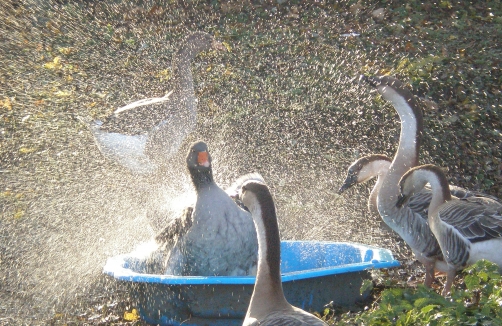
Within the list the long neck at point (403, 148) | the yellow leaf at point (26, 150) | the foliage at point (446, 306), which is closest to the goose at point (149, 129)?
the yellow leaf at point (26, 150)

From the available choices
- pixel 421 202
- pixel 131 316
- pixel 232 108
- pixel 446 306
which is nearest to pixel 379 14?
pixel 232 108

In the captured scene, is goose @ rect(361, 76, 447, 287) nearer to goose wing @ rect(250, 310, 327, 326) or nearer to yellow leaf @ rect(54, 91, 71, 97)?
goose wing @ rect(250, 310, 327, 326)

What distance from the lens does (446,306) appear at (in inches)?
153

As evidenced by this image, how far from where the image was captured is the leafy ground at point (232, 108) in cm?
718

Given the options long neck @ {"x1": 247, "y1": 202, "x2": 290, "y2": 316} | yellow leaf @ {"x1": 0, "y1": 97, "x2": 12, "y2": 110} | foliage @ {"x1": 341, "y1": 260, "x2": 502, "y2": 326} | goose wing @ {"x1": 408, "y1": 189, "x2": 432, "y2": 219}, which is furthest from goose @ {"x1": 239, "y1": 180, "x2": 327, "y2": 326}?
yellow leaf @ {"x1": 0, "y1": 97, "x2": 12, "y2": 110}

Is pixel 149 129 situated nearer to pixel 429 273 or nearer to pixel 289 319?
pixel 429 273

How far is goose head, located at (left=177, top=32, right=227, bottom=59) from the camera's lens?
940 cm

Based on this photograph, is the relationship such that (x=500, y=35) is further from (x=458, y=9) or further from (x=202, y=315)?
(x=202, y=315)

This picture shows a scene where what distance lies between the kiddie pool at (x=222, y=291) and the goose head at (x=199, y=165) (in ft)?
2.92

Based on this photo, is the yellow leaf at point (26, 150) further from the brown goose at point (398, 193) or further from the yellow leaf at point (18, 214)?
the brown goose at point (398, 193)

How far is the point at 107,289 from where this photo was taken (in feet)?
21.3

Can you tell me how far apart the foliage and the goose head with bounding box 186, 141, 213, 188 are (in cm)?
190

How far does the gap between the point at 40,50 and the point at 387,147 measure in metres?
6.59

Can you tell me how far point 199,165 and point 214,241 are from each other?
2.28 feet
